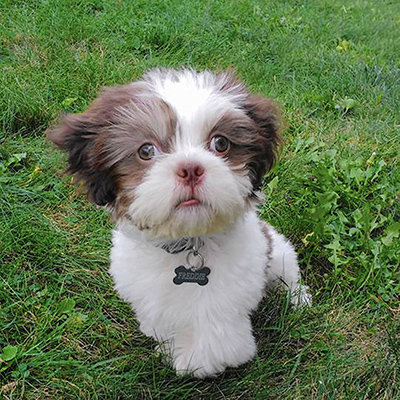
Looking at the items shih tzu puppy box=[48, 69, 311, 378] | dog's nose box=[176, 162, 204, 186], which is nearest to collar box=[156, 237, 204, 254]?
shih tzu puppy box=[48, 69, 311, 378]

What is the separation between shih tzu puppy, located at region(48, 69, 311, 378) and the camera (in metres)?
1.87

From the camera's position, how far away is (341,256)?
3.10 metres

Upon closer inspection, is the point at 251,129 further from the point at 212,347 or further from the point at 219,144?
the point at 212,347

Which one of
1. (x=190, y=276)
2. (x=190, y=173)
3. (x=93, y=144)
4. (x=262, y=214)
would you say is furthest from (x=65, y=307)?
(x=262, y=214)

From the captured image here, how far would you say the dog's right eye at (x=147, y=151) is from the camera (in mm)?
1932

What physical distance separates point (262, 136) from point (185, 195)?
19.2 inches

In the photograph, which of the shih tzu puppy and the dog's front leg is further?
the dog's front leg

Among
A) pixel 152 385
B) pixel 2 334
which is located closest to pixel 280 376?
pixel 152 385

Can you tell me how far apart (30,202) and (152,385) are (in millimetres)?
1459

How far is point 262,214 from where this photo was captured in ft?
11.0

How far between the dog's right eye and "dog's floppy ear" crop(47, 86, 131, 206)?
15 centimetres

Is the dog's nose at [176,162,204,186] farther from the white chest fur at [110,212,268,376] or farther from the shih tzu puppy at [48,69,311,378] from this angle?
the white chest fur at [110,212,268,376]

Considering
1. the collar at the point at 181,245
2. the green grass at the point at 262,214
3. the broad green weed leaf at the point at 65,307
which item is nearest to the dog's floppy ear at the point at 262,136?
the collar at the point at 181,245

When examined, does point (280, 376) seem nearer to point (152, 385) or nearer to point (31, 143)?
point (152, 385)
